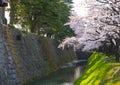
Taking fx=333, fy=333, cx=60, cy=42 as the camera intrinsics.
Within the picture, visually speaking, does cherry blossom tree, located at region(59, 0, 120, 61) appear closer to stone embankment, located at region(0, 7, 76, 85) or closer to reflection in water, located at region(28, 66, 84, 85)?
stone embankment, located at region(0, 7, 76, 85)

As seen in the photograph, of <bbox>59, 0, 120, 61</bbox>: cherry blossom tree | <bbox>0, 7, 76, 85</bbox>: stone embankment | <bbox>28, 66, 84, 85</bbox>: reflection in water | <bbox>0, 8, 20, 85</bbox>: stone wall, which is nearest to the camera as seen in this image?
<bbox>59, 0, 120, 61</bbox>: cherry blossom tree

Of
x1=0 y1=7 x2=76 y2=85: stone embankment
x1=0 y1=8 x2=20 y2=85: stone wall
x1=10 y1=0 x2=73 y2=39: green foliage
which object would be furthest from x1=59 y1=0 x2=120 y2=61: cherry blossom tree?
x1=10 y1=0 x2=73 y2=39: green foliage

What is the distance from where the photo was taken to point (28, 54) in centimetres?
3030

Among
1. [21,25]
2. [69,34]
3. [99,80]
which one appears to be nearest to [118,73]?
[99,80]

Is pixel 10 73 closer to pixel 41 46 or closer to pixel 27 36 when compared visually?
pixel 27 36

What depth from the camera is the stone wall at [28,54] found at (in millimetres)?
25281

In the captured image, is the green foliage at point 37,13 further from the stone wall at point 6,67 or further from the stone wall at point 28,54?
the stone wall at point 6,67

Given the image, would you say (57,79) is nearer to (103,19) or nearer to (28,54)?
(28,54)

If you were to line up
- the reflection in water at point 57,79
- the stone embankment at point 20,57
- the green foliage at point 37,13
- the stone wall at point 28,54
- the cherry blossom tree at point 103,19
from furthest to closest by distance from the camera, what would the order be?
the green foliage at point 37,13
the reflection in water at point 57,79
the stone wall at point 28,54
the stone embankment at point 20,57
the cherry blossom tree at point 103,19

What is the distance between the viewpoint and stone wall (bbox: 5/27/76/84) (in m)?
25.3

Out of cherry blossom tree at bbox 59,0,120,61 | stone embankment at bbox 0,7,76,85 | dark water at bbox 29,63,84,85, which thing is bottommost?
dark water at bbox 29,63,84,85

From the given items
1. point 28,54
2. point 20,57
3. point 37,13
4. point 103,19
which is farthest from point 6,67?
point 37,13

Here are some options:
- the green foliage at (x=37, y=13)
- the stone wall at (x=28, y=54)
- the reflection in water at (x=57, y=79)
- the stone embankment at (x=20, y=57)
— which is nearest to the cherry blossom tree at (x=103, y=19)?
the stone embankment at (x=20, y=57)

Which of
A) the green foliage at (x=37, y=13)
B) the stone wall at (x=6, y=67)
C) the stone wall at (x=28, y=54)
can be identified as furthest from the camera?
the green foliage at (x=37, y=13)
